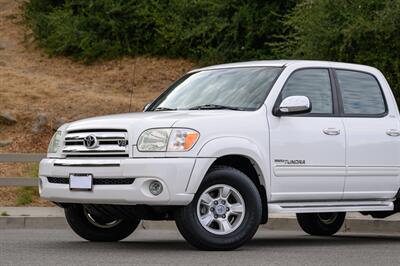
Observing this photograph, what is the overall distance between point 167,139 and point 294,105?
1.44m

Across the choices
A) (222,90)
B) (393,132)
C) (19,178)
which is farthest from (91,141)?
(19,178)

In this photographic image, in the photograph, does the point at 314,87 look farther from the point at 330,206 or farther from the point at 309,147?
the point at 330,206

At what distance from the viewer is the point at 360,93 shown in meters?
12.5

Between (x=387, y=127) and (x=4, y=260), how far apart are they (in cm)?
458

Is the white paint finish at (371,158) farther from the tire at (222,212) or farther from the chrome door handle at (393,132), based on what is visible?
the tire at (222,212)

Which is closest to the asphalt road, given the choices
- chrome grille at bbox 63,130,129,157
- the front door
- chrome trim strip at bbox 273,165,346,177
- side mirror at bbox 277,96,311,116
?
the front door

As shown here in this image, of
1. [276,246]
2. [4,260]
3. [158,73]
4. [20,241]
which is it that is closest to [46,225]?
[20,241]

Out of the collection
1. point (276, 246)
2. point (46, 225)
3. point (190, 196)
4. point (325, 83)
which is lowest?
point (46, 225)

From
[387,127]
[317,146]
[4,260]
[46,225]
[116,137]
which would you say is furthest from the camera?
[46,225]

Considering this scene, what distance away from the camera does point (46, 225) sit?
15.6m

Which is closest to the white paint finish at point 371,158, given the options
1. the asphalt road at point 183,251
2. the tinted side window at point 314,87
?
the tinted side window at point 314,87

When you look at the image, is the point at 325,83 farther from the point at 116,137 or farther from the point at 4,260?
the point at 4,260

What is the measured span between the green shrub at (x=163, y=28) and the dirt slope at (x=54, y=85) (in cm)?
41

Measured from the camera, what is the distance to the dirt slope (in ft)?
77.6
